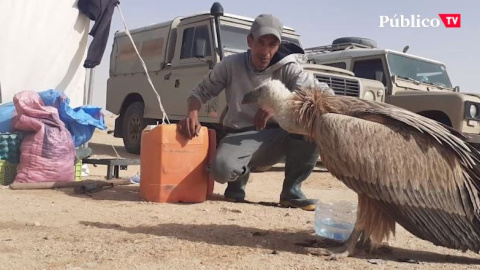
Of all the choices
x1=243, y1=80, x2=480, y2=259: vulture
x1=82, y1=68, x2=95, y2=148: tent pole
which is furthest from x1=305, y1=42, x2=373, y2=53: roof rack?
x1=243, y1=80, x2=480, y2=259: vulture

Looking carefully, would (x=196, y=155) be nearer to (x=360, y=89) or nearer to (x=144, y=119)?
(x=360, y=89)

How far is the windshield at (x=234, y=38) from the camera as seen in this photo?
880 centimetres

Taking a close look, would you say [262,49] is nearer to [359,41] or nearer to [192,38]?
[192,38]

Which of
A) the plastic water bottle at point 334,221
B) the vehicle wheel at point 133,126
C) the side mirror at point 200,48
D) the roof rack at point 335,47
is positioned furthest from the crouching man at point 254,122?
the vehicle wheel at point 133,126

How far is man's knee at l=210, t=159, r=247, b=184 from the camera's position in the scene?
4.58 metres

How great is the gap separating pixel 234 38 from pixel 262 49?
4.34 m

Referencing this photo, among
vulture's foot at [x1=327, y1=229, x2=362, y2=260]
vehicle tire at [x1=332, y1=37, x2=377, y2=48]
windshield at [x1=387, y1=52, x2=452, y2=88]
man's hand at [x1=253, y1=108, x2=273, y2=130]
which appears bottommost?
vulture's foot at [x1=327, y1=229, x2=362, y2=260]

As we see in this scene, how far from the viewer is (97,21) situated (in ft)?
23.6

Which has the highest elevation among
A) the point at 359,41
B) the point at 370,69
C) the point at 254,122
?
the point at 359,41

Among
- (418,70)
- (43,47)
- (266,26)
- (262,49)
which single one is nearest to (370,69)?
(418,70)

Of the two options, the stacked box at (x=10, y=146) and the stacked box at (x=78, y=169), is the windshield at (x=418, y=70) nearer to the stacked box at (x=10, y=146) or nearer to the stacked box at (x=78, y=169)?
the stacked box at (x=78, y=169)

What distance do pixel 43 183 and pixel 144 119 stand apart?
18.5 feet

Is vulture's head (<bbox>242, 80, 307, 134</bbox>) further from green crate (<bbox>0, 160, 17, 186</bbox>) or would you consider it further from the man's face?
green crate (<bbox>0, 160, 17, 186</bbox>)

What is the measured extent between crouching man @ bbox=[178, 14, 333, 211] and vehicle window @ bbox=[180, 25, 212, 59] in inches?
154
